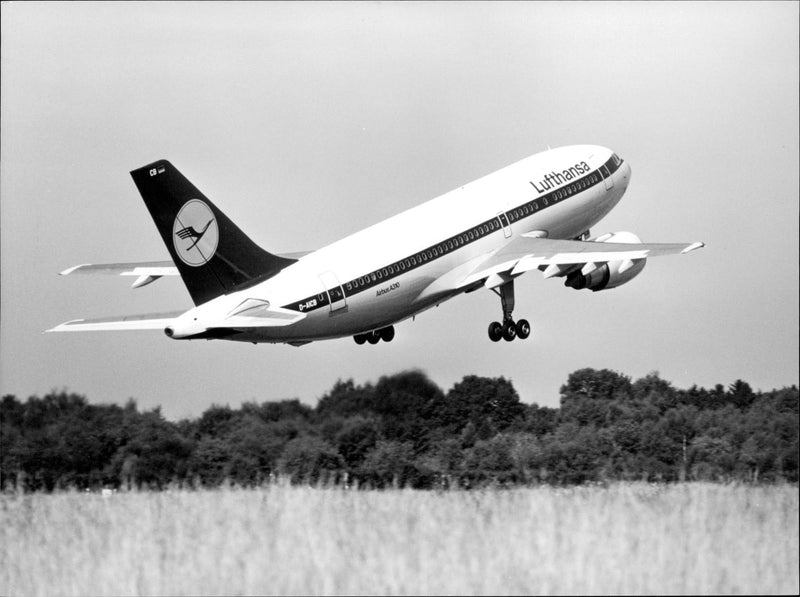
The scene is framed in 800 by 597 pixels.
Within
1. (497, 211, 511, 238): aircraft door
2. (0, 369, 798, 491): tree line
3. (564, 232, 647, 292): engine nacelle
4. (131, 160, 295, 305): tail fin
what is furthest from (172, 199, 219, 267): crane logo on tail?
(564, 232, 647, 292): engine nacelle

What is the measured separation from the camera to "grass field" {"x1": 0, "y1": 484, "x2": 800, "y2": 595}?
27.0m

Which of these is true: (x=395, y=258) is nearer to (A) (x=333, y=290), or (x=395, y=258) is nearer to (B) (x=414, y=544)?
(A) (x=333, y=290)

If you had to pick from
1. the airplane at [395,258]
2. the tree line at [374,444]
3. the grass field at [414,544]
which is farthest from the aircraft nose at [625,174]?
the grass field at [414,544]

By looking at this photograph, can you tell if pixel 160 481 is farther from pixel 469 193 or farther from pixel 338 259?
pixel 469 193

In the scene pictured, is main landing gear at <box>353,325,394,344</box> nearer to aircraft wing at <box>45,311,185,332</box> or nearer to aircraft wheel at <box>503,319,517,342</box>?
aircraft wheel at <box>503,319,517,342</box>

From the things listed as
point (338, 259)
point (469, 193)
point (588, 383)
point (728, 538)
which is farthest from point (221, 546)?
point (588, 383)

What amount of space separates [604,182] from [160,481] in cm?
2239

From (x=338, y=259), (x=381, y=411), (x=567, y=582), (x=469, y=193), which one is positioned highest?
(x=469, y=193)

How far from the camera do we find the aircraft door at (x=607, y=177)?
5606cm

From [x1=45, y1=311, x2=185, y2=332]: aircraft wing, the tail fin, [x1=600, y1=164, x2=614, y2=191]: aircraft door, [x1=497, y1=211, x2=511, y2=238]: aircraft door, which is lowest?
[x1=45, y1=311, x2=185, y2=332]: aircraft wing

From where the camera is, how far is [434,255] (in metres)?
48.0

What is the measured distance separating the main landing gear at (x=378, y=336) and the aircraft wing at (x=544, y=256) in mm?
3628

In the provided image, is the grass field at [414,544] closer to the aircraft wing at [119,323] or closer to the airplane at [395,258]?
the aircraft wing at [119,323]

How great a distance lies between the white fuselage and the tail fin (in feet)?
2.25
